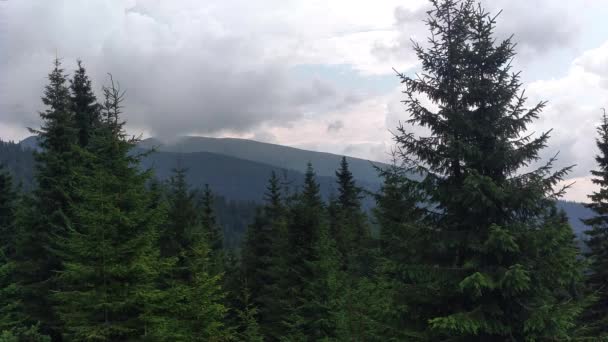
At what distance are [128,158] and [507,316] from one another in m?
13.1

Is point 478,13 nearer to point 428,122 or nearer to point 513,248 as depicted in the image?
point 428,122

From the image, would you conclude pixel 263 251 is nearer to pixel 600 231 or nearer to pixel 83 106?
pixel 83 106

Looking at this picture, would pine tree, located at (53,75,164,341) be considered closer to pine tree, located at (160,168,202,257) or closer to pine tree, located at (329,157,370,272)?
pine tree, located at (160,168,202,257)

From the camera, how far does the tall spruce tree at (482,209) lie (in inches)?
454

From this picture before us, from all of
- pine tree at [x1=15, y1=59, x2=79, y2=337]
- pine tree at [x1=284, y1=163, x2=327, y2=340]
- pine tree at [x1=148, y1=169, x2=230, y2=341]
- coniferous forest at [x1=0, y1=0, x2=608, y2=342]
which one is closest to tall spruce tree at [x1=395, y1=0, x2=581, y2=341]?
coniferous forest at [x1=0, y1=0, x2=608, y2=342]

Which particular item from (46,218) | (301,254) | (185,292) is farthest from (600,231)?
(46,218)

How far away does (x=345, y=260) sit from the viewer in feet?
122

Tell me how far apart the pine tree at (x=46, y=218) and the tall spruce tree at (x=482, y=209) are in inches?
651

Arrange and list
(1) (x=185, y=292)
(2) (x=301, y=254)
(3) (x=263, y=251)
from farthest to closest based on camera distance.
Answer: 1. (3) (x=263, y=251)
2. (2) (x=301, y=254)
3. (1) (x=185, y=292)

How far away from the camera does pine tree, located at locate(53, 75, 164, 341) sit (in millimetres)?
14047

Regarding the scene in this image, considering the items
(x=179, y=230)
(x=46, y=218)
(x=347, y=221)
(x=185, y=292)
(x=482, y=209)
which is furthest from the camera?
(x=347, y=221)

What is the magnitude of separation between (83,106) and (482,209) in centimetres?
2482

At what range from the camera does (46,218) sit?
2209 cm

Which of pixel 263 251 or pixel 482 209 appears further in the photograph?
pixel 263 251
